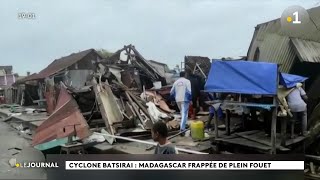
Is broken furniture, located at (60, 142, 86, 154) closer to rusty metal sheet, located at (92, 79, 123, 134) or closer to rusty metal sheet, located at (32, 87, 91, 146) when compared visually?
rusty metal sheet, located at (32, 87, 91, 146)

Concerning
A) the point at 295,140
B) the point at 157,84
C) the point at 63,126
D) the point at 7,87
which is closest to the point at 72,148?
the point at 63,126

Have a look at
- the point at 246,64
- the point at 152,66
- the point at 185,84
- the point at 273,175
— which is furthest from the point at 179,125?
the point at 152,66

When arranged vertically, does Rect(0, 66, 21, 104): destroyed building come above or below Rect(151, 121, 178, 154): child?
below

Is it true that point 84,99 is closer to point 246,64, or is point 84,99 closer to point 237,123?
point 237,123

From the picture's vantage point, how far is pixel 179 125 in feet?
17.9

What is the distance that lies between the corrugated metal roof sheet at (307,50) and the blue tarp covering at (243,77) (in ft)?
4.91

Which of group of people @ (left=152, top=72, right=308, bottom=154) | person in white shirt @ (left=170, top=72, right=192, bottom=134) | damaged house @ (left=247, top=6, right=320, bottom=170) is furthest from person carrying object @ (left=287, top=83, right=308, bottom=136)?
person in white shirt @ (left=170, top=72, right=192, bottom=134)

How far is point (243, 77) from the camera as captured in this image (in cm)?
346

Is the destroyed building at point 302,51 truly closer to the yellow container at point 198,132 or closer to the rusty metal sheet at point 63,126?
the yellow container at point 198,132

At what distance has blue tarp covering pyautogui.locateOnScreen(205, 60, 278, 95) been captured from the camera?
3270mm

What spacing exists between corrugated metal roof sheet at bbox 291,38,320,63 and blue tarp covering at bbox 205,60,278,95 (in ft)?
4.91

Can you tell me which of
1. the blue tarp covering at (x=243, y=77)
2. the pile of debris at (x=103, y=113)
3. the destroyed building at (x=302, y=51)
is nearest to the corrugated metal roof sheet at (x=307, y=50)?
the destroyed building at (x=302, y=51)

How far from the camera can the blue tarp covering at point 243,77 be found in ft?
10.7

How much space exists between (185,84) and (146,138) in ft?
3.20
